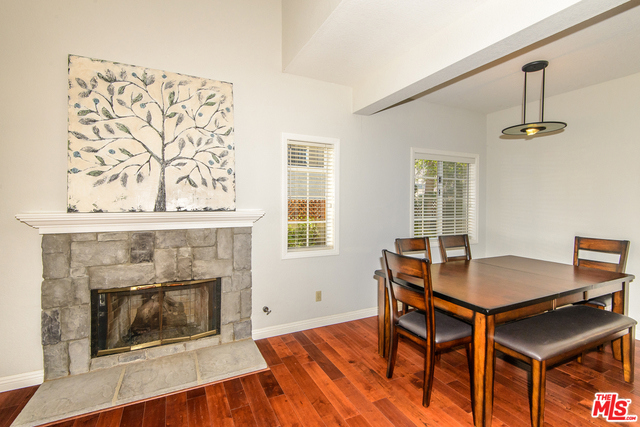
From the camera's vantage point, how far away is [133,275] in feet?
8.14

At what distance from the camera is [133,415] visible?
76.3 inches

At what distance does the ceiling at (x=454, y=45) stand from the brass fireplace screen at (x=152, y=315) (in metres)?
2.31

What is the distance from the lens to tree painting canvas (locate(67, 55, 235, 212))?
231 cm

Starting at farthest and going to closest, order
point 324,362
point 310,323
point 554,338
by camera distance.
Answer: point 310,323, point 324,362, point 554,338

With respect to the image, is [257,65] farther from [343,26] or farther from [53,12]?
[53,12]

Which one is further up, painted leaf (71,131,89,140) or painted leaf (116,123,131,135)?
painted leaf (116,123,131,135)

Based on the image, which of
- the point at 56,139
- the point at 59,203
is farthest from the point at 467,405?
the point at 56,139

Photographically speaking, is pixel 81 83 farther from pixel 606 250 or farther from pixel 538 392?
pixel 606 250

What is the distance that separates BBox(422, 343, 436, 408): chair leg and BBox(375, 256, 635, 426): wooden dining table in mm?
246

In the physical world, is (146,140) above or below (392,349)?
above

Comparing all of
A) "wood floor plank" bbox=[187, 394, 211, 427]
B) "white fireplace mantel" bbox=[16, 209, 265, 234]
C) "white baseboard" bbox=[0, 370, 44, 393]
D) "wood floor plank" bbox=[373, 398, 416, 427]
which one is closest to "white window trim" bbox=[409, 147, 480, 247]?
"white fireplace mantel" bbox=[16, 209, 265, 234]

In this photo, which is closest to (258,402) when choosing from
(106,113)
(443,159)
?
(106,113)

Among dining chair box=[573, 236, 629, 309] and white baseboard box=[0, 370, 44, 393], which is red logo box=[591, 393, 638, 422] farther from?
white baseboard box=[0, 370, 44, 393]

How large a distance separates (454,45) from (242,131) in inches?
73.5
